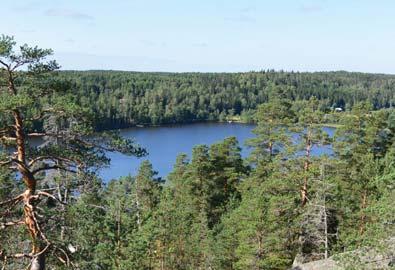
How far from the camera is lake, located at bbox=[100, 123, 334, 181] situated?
5791 cm

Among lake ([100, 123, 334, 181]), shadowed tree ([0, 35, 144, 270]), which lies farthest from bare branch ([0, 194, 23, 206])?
lake ([100, 123, 334, 181])

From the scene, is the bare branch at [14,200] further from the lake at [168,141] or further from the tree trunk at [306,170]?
the lake at [168,141]

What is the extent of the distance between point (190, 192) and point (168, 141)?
182 ft

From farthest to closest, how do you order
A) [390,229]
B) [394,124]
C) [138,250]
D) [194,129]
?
1. [194,129]
2. [394,124]
3. [138,250]
4. [390,229]

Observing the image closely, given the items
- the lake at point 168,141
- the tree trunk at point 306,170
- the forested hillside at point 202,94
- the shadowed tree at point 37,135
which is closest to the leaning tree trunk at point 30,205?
the shadowed tree at point 37,135

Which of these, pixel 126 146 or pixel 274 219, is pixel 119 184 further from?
pixel 126 146

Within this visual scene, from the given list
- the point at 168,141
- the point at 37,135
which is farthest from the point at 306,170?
the point at 168,141

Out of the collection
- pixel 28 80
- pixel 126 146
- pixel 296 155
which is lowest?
pixel 296 155

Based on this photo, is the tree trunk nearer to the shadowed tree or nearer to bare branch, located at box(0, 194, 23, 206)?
the shadowed tree

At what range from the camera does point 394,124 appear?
2902 cm

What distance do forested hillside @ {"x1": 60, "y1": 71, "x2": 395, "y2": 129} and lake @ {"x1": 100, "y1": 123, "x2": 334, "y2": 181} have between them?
234 inches

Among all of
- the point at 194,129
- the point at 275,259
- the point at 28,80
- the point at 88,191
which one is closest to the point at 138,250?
the point at 275,259

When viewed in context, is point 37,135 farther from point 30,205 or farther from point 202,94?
point 202,94

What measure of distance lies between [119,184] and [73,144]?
38.6ft
